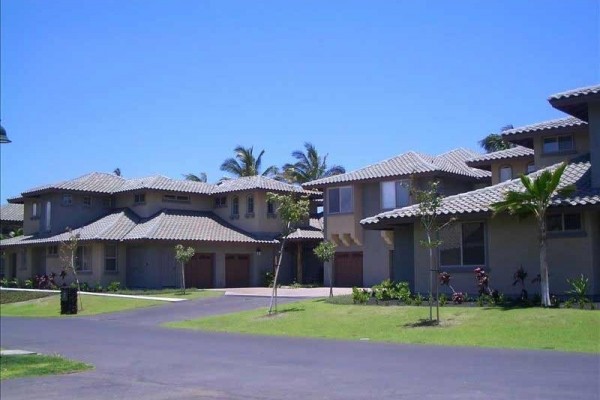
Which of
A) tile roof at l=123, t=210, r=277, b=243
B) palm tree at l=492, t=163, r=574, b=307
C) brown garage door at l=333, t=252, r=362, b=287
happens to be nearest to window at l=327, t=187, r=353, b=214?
brown garage door at l=333, t=252, r=362, b=287

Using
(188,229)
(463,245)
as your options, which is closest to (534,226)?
(463,245)

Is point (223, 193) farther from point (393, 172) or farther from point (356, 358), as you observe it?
point (356, 358)

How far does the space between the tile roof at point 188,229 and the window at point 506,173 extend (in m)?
16.8

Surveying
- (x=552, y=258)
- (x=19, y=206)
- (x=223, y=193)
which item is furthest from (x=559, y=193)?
(x=19, y=206)

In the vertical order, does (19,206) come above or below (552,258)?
above

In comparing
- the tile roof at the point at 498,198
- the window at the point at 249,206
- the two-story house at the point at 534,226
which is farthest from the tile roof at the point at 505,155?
the window at the point at 249,206

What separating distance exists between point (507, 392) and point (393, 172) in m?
30.4

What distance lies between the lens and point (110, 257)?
45.7 m

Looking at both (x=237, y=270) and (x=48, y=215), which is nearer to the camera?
(x=237, y=270)

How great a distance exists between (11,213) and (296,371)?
5715 centimetres

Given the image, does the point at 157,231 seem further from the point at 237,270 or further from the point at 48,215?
the point at 48,215

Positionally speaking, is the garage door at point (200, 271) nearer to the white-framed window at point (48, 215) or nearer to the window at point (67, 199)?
the window at point (67, 199)

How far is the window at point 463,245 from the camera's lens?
2580 cm

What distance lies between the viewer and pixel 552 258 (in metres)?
24.2
